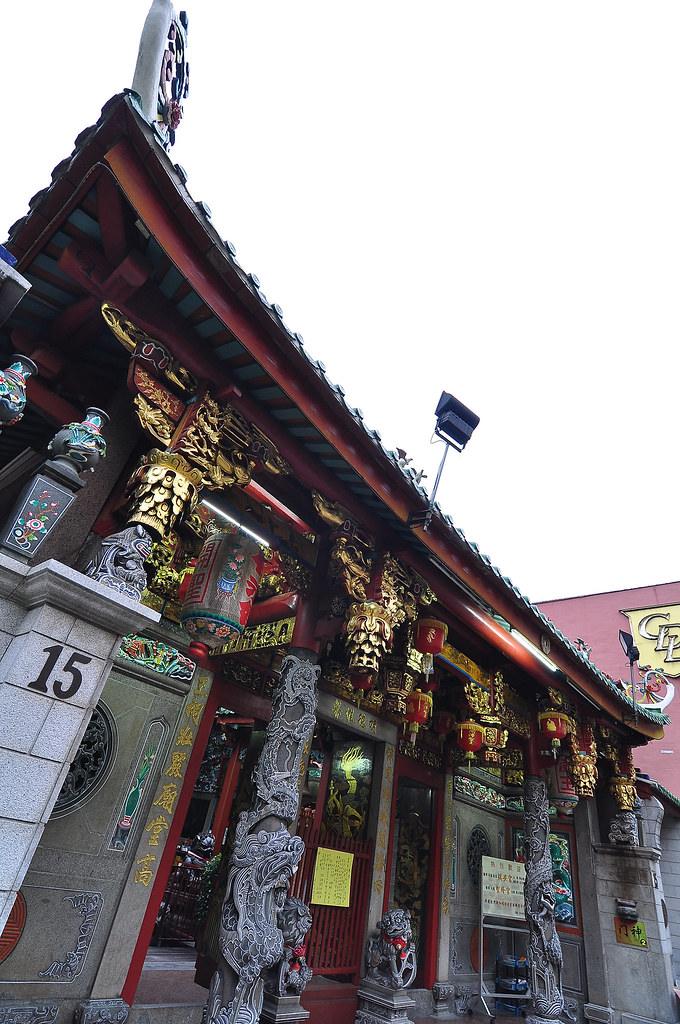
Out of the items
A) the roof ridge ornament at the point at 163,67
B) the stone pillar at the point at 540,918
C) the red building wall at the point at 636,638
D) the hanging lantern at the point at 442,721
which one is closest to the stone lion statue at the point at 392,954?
the stone pillar at the point at 540,918

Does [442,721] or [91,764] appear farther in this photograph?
[442,721]

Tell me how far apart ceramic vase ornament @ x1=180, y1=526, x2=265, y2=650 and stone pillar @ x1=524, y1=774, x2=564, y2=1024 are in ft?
17.3

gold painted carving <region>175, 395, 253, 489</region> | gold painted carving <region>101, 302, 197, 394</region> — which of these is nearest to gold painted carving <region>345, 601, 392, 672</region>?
gold painted carving <region>175, 395, 253, 489</region>

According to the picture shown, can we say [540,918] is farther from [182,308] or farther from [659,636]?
[659,636]

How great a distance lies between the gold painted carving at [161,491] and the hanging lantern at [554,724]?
5.96m

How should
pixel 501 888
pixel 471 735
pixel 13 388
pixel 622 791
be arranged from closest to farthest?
pixel 13 388, pixel 471 735, pixel 501 888, pixel 622 791

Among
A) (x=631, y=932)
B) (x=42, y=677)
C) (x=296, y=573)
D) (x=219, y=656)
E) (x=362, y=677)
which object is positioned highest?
(x=296, y=573)

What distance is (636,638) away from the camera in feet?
48.5

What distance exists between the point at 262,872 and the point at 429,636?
7.94 ft

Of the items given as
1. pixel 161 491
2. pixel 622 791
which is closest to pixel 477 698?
pixel 622 791

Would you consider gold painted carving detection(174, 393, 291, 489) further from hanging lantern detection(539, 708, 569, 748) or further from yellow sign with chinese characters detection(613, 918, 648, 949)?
yellow sign with chinese characters detection(613, 918, 648, 949)

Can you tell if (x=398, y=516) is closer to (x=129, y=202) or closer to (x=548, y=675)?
(x=129, y=202)

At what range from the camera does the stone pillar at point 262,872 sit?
140 inches

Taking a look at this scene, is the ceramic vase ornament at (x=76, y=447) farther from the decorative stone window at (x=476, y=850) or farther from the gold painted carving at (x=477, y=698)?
the decorative stone window at (x=476, y=850)
